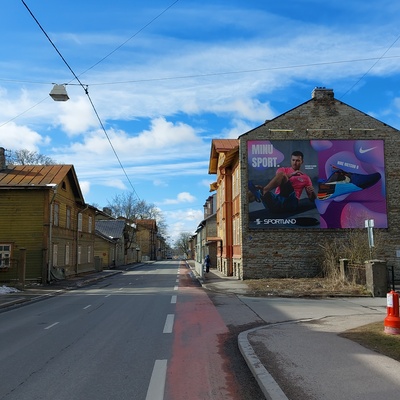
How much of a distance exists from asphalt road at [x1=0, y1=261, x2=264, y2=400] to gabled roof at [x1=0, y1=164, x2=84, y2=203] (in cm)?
1393

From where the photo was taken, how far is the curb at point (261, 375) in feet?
16.7

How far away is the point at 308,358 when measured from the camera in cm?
688

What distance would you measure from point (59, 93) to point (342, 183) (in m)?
18.5

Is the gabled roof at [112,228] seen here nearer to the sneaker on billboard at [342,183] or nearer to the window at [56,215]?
the window at [56,215]

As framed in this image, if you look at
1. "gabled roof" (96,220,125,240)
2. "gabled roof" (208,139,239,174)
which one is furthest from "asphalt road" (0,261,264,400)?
"gabled roof" (96,220,125,240)

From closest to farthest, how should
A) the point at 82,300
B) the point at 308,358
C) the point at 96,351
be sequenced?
the point at 308,358, the point at 96,351, the point at 82,300

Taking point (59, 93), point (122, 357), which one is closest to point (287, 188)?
point (59, 93)

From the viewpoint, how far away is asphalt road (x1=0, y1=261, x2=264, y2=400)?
5539 mm

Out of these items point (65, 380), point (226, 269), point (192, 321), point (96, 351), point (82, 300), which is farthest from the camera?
point (226, 269)

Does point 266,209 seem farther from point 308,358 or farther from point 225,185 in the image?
point 308,358

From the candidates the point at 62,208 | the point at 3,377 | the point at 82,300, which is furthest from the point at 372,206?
the point at 3,377

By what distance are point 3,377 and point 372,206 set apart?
2454cm

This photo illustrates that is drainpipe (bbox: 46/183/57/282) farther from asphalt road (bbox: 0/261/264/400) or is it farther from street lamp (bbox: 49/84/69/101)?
asphalt road (bbox: 0/261/264/400)

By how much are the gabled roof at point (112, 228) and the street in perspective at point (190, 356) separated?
159 feet
